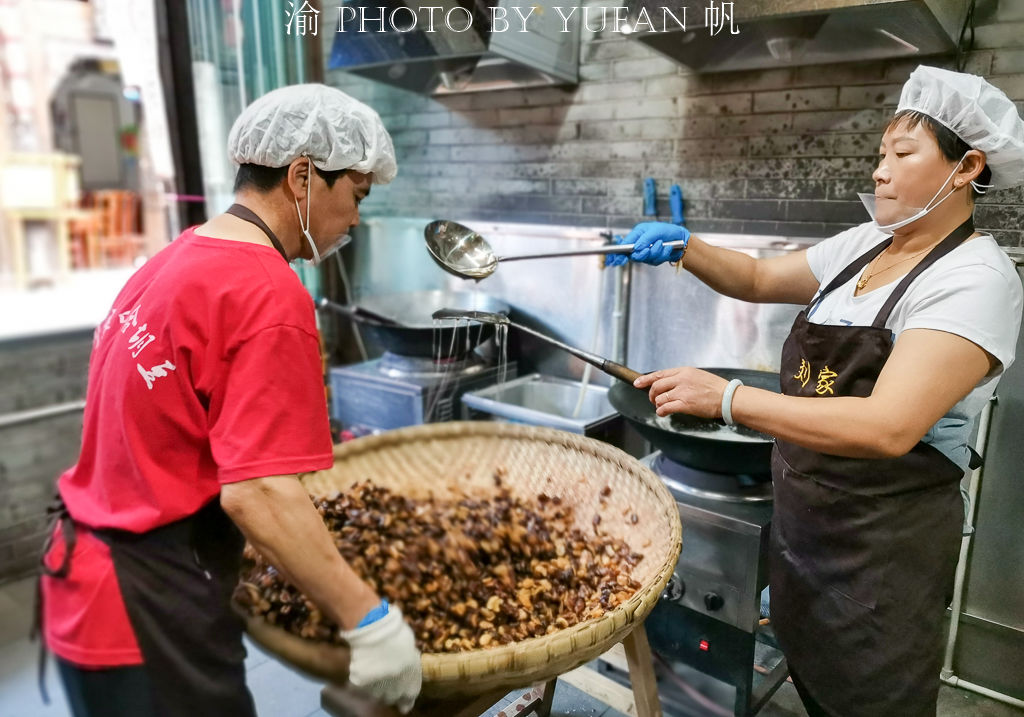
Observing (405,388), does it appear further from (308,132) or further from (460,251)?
(308,132)

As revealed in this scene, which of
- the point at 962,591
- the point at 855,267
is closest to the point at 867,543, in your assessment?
the point at 855,267

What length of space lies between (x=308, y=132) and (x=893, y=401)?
3.51 ft

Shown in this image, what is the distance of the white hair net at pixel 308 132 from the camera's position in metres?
1.07

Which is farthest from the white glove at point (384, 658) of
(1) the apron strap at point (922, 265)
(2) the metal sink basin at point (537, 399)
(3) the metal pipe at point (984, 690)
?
(3) the metal pipe at point (984, 690)

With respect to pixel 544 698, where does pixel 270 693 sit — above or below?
above

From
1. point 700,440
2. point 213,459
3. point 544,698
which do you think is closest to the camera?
point 213,459

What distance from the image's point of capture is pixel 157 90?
306 cm

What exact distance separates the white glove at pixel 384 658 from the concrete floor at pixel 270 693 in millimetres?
143

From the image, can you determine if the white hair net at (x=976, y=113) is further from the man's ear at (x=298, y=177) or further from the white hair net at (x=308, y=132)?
the man's ear at (x=298, y=177)

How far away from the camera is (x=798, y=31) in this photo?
2186mm

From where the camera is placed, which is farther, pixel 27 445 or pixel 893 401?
pixel 27 445

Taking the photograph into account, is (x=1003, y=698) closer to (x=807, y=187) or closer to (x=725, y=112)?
(x=807, y=187)

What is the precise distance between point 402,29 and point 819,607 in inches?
102

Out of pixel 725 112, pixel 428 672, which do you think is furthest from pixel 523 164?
pixel 428 672
